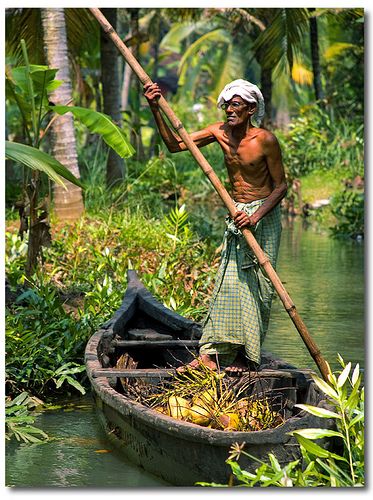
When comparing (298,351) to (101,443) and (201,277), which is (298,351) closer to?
(201,277)

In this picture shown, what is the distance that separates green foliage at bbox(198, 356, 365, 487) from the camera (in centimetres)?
368

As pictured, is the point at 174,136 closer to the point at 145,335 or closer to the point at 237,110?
the point at 237,110

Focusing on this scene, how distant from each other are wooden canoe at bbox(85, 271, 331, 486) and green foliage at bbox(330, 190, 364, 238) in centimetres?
837

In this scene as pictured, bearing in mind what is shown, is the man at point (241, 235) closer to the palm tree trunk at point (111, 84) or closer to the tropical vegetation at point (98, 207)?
the tropical vegetation at point (98, 207)

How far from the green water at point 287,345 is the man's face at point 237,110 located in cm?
172

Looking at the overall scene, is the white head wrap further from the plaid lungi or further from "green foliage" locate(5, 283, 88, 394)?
"green foliage" locate(5, 283, 88, 394)

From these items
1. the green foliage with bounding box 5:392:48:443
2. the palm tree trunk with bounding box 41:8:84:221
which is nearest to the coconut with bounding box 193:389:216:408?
the green foliage with bounding box 5:392:48:443

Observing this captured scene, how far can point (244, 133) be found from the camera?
16.1 ft

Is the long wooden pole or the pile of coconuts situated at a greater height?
the long wooden pole

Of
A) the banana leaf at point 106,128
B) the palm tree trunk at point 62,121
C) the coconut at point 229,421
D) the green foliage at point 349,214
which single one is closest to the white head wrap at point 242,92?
the coconut at point 229,421

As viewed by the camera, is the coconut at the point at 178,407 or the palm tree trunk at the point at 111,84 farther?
the palm tree trunk at the point at 111,84

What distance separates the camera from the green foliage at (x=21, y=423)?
524 cm

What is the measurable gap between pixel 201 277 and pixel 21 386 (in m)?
2.44

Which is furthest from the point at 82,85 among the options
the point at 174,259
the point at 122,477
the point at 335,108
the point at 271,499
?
the point at 271,499
